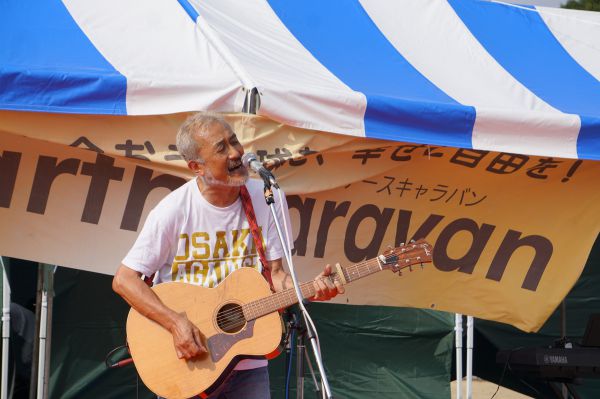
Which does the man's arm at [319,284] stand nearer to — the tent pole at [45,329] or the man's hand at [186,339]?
the man's hand at [186,339]

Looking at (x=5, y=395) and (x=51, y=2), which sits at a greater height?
(x=51, y=2)

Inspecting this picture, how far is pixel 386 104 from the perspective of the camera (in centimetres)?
424

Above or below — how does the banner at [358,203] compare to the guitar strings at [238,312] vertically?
above

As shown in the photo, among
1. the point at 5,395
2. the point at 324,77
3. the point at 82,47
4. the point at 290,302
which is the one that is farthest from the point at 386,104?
the point at 5,395

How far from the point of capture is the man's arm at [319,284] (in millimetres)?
3473

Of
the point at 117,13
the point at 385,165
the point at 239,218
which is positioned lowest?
the point at 239,218

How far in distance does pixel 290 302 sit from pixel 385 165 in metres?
1.48

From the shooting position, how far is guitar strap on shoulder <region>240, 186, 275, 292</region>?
3570 mm

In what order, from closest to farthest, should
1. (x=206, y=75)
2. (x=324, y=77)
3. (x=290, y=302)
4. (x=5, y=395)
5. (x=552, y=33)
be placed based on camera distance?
1. (x=290, y=302)
2. (x=206, y=75)
3. (x=324, y=77)
4. (x=5, y=395)
5. (x=552, y=33)

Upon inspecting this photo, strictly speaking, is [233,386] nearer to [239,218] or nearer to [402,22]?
[239,218]

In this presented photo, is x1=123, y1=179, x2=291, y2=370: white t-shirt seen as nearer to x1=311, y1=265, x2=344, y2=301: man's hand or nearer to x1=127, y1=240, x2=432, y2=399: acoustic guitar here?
x1=127, y1=240, x2=432, y2=399: acoustic guitar

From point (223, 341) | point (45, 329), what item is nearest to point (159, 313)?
point (223, 341)

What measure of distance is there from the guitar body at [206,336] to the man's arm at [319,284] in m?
0.09

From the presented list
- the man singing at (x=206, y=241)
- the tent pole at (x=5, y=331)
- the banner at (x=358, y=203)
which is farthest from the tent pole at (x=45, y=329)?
the man singing at (x=206, y=241)
